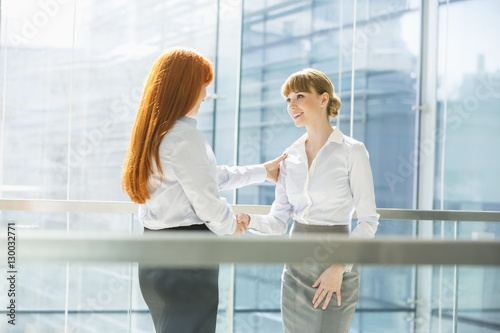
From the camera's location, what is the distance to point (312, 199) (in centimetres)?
239

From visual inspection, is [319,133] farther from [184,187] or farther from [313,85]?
[184,187]

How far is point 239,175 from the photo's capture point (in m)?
2.68

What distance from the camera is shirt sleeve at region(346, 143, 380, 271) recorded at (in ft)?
7.36

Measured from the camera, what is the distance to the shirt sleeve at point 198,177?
198cm

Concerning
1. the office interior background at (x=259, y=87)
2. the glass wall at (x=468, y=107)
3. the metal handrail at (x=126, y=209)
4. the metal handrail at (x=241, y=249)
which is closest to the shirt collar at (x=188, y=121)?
the metal handrail at (x=241, y=249)

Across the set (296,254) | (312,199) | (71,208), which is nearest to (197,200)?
(312,199)

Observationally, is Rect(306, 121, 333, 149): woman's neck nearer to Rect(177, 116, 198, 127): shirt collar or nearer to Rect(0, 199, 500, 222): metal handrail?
Rect(177, 116, 198, 127): shirt collar

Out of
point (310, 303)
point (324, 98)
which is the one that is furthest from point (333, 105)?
point (310, 303)

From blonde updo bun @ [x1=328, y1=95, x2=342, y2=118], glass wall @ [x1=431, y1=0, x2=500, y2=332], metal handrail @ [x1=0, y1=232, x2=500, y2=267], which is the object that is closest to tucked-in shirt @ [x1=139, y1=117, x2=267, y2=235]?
blonde updo bun @ [x1=328, y1=95, x2=342, y2=118]

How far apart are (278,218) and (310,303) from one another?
70 centimetres

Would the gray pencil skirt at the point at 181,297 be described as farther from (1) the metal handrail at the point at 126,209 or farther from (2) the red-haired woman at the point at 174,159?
(1) the metal handrail at the point at 126,209

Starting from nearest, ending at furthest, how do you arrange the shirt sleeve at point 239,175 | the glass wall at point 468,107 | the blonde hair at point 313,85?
the blonde hair at point 313,85
the shirt sleeve at point 239,175
the glass wall at point 468,107

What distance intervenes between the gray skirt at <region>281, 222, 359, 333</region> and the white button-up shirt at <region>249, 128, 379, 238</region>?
0.45 metres

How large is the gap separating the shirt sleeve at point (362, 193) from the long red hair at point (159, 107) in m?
0.65
